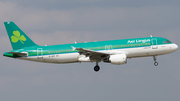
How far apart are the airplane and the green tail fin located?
0.89 meters

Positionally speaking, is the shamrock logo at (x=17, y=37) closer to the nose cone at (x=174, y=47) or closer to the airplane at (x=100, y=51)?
the airplane at (x=100, y=51)

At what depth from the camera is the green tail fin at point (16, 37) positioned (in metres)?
64.6

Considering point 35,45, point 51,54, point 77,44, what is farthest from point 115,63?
point 35,45

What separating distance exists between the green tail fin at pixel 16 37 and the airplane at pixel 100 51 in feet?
2.91

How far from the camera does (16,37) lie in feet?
214

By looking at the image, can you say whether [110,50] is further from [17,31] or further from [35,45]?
[17,31]

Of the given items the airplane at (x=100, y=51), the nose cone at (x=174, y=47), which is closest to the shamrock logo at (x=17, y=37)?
the airplane at (x=100, y=51)

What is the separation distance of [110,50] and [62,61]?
913 cm

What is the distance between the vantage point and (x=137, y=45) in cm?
6003

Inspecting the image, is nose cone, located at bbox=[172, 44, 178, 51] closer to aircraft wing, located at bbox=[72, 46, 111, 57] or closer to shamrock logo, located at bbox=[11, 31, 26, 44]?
aircraft wing, located at bbox=[72, 46, 111, 57]

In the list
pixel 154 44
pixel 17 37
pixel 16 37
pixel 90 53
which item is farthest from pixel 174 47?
pixel 16 37

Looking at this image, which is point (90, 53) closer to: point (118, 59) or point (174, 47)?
point (118, 59)

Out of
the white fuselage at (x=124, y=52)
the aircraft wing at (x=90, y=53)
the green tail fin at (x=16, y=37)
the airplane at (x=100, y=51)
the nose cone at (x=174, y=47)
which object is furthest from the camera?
the green tail fin at (x=16, y=37)

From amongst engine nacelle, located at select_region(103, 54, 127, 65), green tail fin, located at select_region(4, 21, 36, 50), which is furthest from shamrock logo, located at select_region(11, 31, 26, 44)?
engine nacelle, located at select_region(103, 54, 127, 65)
